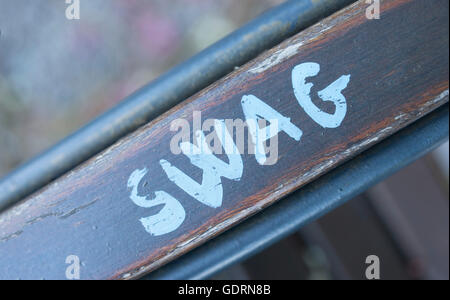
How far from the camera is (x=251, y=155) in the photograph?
1.46ft

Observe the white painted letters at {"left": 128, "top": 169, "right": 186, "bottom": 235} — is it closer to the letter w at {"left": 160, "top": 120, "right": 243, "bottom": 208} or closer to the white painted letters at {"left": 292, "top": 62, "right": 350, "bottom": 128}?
the letter w at {"left": 160, "top": 120, "right": 243, "bottom": 208}

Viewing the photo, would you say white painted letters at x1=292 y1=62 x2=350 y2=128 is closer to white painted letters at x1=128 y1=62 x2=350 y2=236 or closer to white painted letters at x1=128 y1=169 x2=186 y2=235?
white painted letters at x1=128 y1=62 x2=350 y2=236

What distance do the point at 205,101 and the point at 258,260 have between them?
588 mm

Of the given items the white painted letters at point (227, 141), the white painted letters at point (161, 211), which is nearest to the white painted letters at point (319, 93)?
the white painted letters at point (227, 141)

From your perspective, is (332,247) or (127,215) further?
(332,247)

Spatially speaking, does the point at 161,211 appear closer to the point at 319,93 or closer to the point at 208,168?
the point at 208,168

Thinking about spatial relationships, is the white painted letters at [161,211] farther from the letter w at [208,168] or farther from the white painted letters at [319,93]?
the white painted letters at [319,93]

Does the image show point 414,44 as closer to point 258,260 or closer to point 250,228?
point 250,228

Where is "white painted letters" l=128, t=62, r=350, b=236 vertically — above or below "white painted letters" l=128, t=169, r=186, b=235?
above

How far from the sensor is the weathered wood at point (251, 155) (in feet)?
1.45

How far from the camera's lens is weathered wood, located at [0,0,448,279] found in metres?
0.44

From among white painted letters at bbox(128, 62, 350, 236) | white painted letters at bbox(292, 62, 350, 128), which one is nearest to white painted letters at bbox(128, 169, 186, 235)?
white painted letters at bbox(128, 62, 350, 236)

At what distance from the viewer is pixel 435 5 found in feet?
1.46
